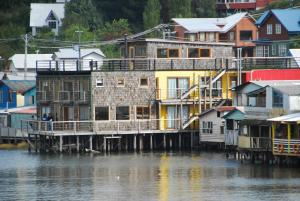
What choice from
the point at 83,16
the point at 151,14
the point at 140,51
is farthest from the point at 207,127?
the point at 83,16

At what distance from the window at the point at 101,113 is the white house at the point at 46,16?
A: 67847 millimetres

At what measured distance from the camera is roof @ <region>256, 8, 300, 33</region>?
14212 cm

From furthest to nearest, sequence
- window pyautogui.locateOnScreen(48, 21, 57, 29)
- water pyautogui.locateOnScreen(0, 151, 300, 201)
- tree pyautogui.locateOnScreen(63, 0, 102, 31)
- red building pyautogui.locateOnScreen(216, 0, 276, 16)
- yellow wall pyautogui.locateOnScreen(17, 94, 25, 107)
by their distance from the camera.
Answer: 1. window pyautogui.locateOnScreen(48, 21, 57, 29)
2. red building pyautogui.locateOnScreen(216, 0, 276, 16)
3. tree pyautogui.locateOnScreen(63, 0, 102, 31)
4. yellow wall pyautogui.locateOnScreen(17, 94, 25, 107)
5. water pyautogui.locateOnScreen(0, 151, 300, 201)

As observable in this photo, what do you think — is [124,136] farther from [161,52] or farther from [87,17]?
[87,17]

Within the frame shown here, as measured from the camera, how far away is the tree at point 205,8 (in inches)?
6683

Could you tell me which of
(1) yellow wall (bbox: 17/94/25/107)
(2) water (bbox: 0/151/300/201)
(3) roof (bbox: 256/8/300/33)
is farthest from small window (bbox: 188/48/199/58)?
(3) roof (bbox: 256/8/300/33)

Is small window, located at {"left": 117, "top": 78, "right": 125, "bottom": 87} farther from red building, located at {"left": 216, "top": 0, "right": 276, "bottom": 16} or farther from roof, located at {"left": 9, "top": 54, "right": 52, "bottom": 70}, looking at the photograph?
red building, located at {"left": 216, "top": 0, "right": 276, "bottom": 16}

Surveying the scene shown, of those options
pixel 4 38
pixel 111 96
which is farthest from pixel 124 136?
pixel 4 38

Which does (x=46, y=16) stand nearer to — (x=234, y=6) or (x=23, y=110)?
(x=234, y=6)

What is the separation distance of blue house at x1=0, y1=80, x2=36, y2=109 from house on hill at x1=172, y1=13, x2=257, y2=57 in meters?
20.6

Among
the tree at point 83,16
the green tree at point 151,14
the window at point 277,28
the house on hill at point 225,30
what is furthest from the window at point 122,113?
the tree at point 83,16

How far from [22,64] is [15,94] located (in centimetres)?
2025

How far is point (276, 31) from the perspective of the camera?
144m

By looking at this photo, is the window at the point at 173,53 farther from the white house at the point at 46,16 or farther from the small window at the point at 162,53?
the white house at the point at 46,16
